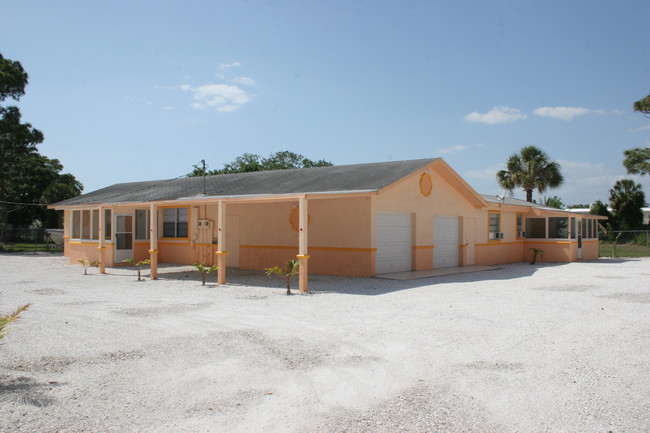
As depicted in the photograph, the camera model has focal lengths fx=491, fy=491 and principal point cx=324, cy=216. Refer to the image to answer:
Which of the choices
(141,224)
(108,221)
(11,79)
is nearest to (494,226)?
(141,224)

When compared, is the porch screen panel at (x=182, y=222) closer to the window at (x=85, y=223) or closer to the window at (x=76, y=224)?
the window at (x=85, y=223)

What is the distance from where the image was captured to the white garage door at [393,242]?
15.8 m

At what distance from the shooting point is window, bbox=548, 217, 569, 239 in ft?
76.1

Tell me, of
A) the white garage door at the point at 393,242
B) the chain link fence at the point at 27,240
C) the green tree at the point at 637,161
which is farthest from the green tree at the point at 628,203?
the chain link fence at the point at 27,240

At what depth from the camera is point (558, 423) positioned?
409cm

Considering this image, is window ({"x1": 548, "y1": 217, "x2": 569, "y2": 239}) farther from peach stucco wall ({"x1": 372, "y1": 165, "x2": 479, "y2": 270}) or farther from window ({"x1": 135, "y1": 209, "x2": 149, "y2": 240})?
window ({"x1": 135, "y1": 209, "x2": 149, "y2": 240})

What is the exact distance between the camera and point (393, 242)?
1638cm

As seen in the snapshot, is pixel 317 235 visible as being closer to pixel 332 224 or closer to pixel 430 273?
pixel 332 224

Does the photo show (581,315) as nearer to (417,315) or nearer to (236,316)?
(417,315)

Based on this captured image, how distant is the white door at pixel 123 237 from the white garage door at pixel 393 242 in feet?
35.6

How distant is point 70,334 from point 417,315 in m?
5.72

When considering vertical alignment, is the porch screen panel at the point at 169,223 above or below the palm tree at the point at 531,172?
below

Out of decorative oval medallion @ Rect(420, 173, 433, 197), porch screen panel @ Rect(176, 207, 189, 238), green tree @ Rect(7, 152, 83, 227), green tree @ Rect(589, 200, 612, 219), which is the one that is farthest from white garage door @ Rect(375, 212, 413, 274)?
green tree @ Rect(7, 152, 83, 227)

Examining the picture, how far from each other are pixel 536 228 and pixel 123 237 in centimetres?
1919
